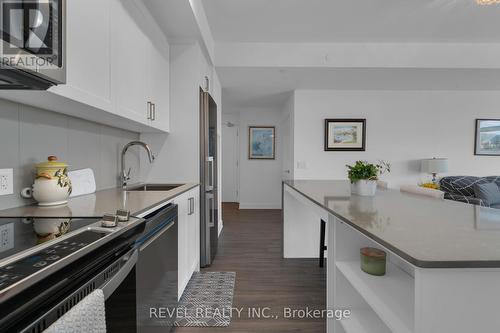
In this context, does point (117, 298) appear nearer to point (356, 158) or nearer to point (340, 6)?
point (340, 6)

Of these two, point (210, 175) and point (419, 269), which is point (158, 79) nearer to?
point (210, 175)

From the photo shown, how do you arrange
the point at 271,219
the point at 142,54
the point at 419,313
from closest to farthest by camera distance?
1. the point at 419,313
2. the point at 142,54
3. the point at 271,219

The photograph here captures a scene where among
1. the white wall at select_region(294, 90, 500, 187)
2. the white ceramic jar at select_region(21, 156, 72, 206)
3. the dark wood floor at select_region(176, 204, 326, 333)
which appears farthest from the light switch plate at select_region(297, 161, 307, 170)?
the white ceramic jar at select_region(21, 156, 72, 206)

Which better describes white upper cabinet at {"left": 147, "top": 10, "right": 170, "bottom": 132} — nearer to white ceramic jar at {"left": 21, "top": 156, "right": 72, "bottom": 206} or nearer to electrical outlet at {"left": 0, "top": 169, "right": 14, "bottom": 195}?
white ceramic jar at {"left": 21, "top": 156, "right": 72, "bottom": 206}

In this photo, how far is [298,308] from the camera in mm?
1971

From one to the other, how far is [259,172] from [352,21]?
12.7ft

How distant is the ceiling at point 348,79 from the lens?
349 centimetres

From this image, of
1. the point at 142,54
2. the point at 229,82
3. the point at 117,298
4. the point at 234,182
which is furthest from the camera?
the point at 234,182

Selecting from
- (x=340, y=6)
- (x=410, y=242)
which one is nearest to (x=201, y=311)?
(x=410, y=242)

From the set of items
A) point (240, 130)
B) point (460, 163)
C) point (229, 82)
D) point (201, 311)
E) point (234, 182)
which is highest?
point (229, 82)

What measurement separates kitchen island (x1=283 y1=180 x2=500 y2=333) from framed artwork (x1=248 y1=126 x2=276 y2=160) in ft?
14.7

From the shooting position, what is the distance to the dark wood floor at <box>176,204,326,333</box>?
1783 mm

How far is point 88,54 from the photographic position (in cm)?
123

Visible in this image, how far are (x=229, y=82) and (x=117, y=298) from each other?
360 centimetres
